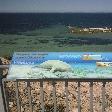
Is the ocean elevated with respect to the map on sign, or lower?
elevated

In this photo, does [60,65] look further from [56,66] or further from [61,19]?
[61,19]

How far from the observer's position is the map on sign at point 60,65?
2.22 meters

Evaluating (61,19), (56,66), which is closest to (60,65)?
(56,66)

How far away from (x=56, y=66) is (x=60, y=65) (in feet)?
0.11

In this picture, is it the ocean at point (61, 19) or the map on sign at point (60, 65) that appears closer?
the map on sign at point (60, 65)

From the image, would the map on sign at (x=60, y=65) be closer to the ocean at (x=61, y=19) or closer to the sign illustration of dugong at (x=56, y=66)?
the sign illustration of dugong at (x=56, y=66)

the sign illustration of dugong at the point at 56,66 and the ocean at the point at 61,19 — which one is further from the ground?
the ocean at the point at 61,19

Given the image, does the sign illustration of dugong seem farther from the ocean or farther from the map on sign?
the ocean

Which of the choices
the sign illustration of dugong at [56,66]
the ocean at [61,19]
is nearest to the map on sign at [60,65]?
the sign illustration of dugong at [56,66]

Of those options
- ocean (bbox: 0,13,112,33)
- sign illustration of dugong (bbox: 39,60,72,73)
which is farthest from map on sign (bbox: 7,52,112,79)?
ocean (bbox: 0,13,112,33)

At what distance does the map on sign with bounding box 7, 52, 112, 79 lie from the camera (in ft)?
7.29

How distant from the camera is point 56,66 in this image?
2.27 metres

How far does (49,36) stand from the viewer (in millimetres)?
21391

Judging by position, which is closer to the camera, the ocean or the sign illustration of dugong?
the sign illustration of dugong
